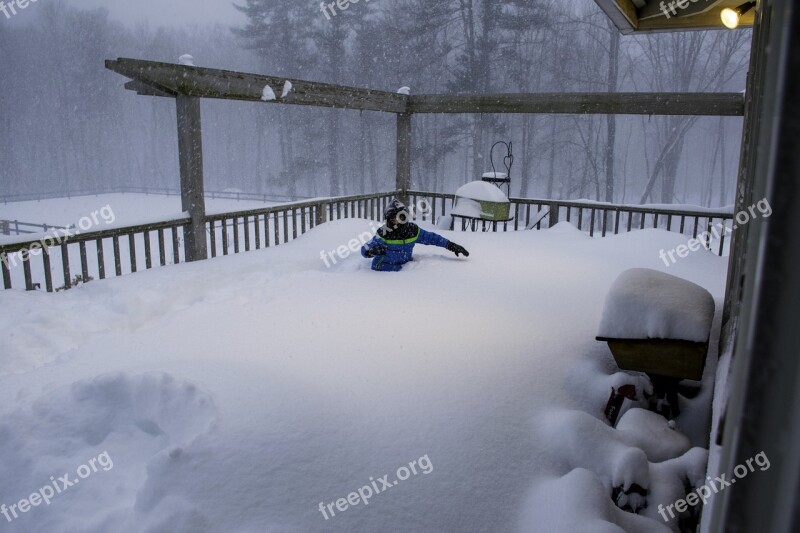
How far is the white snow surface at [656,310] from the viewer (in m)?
2.92

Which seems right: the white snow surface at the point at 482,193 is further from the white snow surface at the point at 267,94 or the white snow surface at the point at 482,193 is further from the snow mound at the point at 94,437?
the snow mound at the point at 94,437

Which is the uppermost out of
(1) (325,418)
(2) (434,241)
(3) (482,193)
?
(3) (482,193)

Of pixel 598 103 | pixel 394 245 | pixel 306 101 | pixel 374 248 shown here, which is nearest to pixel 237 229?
pixel 306 101

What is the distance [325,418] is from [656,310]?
1958 mm

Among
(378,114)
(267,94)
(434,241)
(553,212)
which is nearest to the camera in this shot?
(434,241)

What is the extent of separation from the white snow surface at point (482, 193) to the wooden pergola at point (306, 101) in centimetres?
137

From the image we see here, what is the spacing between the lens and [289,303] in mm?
4926

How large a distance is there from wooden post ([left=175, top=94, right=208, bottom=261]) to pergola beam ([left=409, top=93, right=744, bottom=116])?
4.48 meters

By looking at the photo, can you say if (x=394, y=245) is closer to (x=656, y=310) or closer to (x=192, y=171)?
(x=192, y=171)

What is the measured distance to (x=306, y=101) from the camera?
795cm

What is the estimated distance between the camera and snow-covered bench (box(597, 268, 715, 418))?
2912 mm

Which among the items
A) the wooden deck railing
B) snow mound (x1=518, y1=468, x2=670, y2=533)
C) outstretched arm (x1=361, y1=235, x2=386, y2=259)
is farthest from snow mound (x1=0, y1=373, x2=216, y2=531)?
outstretched arm (x1=361, y1=235, x2=386, y2=259)

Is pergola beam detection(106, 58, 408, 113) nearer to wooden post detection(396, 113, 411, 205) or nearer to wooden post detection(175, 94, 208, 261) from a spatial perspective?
wooden post detection(175, 94, 208, 261)

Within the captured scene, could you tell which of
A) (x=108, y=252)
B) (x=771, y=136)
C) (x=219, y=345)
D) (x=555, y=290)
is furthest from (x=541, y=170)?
(x=771, y=136)
